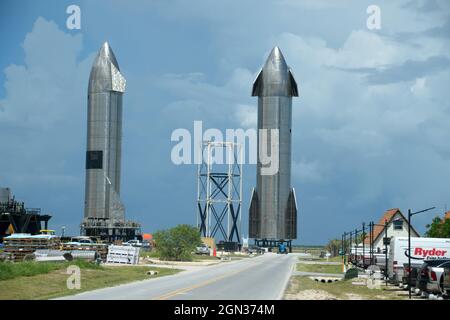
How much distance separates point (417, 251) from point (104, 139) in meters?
99.0

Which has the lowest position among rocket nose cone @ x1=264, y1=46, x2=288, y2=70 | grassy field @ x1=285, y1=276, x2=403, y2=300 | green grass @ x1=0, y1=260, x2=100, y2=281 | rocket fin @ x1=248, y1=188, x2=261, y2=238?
grassy field @ x1=285, y1=276, x2=403, y2=300

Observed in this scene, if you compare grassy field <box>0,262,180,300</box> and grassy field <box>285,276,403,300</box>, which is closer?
grassy field <box>0,262,180,300</box>

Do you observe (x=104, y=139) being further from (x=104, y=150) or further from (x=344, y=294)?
(x=344, y=294)

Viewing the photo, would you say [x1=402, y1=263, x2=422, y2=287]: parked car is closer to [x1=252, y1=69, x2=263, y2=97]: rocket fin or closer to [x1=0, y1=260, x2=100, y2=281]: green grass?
[x1=0, y1=260, x2=100, y2=281]: green grass

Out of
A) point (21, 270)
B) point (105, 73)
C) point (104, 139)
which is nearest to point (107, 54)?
point (105, 73)

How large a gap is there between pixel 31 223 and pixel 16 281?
302 feet

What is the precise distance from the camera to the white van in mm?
43219

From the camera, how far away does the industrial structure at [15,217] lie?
11681 cm

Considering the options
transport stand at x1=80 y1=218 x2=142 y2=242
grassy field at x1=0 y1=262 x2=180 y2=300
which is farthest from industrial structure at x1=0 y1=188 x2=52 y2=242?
Result: grassy field at x1=0 y1=262 x2=180 y2=300

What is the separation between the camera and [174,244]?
87.1 m

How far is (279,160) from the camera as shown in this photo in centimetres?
14425
